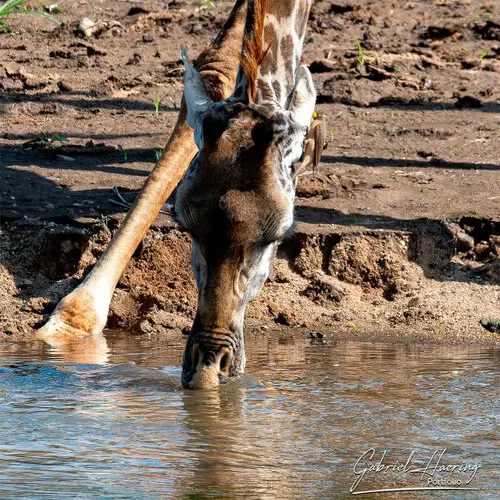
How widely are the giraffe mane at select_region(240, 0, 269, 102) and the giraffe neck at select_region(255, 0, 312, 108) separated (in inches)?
5.6

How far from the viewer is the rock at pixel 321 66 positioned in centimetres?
1101

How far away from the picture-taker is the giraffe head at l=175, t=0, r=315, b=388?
4.68 m

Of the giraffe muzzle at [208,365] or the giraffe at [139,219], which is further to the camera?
the giraffe at [139,219]

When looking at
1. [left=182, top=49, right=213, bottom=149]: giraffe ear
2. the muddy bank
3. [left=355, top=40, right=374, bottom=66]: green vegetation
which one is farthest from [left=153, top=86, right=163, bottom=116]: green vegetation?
[left=182, top=49, right=213, bottom=149]: giraffe ear

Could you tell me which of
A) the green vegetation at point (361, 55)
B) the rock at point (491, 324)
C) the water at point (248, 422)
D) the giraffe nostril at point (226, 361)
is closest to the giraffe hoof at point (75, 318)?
the water at point (248, 422)

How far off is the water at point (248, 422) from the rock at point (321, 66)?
5.12m

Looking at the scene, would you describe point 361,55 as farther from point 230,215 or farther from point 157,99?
point 230,215

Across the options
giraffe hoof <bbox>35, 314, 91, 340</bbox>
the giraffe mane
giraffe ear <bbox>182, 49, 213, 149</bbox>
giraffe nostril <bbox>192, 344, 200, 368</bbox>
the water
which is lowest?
the water

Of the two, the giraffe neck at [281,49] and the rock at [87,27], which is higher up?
the rock at [87,27]

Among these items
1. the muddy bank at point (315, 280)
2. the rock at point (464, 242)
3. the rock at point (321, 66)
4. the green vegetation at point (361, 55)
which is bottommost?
the muddy bank at point (315, 280)

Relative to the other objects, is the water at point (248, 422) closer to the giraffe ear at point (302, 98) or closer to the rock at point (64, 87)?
the giraffe ear at point (302, 98)

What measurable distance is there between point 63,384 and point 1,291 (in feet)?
6.96

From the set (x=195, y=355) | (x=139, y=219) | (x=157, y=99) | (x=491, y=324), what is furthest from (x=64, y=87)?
A: (x=195, y=355)

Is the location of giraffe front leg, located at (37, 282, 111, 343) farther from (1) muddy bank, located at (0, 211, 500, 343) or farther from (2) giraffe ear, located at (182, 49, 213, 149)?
(2) giraffe ear, located at (182, 49, 213, 149)
